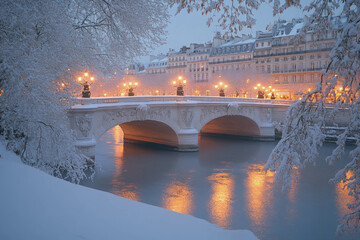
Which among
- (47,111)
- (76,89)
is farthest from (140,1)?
(47,111)

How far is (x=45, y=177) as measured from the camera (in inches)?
173

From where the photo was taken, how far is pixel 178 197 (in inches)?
579

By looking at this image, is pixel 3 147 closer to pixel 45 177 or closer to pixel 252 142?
pixel 45 177

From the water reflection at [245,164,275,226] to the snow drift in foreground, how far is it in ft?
27.1

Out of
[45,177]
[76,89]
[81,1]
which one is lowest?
[45,177]

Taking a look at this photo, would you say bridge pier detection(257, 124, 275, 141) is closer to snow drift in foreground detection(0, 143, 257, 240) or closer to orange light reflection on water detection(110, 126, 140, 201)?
orange light reflection on water detection(110, 126, 140, 201)

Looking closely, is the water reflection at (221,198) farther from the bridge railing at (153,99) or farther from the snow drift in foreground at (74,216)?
the snow drift in foreground at (74,216)

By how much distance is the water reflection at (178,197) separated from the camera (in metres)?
13.2

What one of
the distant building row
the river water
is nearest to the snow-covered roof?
the distant building row

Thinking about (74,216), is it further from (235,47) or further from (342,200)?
(235,47)

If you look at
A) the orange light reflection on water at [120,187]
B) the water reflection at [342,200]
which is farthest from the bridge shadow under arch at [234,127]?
the water reflection at [342,200]

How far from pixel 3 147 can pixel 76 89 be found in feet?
9.56

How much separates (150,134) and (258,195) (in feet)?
50.5

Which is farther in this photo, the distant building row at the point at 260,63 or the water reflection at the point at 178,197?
the distant building row at the point at 260,63
